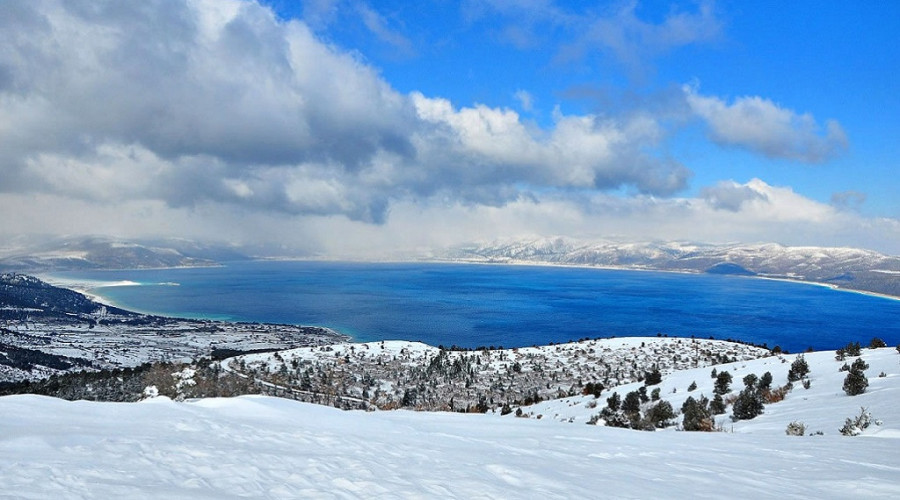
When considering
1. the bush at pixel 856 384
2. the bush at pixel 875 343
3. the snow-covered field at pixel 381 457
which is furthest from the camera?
the bush at pixel 875 343

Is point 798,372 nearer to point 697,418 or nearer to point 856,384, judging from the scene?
point 856,384

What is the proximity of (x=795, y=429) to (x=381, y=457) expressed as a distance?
27.0ft

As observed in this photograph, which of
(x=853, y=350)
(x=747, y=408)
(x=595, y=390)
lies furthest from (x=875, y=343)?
(x=747, y=408)

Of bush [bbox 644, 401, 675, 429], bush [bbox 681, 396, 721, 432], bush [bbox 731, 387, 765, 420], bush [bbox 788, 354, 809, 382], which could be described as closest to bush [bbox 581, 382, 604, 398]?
bush [bbox 644, 401, 675, 429]

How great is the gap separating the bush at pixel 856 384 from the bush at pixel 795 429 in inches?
124

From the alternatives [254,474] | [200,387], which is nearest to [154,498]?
[254,474]

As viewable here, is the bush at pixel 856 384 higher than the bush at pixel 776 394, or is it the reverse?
the bush at pixel 856 384

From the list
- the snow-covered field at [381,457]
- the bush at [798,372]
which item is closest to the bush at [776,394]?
the bush at [798,372]

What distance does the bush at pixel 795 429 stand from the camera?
8.55 metres

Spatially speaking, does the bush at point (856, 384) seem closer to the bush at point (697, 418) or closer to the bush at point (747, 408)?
the bush at point (747, 408)

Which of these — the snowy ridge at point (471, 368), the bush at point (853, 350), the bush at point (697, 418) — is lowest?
the snowy ridge at point (471, 368)

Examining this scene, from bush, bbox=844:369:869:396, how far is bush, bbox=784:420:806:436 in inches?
124

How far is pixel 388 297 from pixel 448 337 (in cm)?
7419

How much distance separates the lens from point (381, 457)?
5.21 meters
